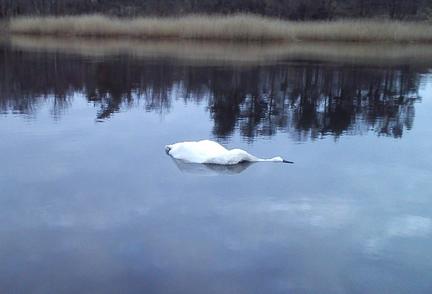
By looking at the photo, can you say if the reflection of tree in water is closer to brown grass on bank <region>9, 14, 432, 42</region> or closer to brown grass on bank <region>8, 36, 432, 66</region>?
brown grass on bank <region>8, 36, 432, 66</region>

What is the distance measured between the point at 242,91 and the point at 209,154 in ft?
18.7

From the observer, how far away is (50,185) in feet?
18.8

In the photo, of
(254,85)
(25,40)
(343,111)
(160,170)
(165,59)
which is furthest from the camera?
(25,40)

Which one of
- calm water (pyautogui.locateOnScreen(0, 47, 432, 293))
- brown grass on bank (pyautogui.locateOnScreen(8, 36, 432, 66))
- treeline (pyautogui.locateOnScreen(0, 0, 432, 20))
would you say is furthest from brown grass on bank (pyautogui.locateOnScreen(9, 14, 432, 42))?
calm water (pyautogui.locateOnScreen(0, 47, 432, 293))

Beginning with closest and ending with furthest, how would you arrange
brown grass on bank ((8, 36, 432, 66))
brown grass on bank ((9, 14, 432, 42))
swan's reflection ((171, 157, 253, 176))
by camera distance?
swan's reflection ((171, 157, 253, 176)), brown grass on bank ((8, 36, 432, 66)), brown grass on bank ((9, 14, 432, 42))

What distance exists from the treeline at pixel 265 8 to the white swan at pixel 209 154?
2478 centimetres

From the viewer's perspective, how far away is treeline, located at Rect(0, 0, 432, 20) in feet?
101

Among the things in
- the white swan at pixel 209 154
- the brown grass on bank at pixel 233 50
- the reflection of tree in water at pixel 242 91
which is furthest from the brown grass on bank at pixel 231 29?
the white swan at pixel 209 154

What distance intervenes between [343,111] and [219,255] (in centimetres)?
636

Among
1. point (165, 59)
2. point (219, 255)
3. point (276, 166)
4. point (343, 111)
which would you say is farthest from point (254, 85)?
point (219, 255)

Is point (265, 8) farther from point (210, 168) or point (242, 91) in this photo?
point (210, 168)

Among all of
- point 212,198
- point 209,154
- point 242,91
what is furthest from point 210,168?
point 242,91

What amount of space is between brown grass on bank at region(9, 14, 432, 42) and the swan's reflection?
18.9 metres

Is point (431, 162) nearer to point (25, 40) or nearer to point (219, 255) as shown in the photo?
point (219, 255)
